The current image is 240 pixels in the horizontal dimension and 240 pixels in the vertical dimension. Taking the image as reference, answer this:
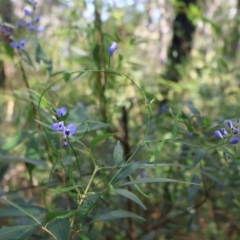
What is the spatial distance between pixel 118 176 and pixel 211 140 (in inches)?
17.7

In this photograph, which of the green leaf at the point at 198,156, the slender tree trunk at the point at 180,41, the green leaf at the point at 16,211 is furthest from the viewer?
the slender tree trunk at the point at 180,41

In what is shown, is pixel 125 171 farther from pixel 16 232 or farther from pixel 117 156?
pixel 16 232

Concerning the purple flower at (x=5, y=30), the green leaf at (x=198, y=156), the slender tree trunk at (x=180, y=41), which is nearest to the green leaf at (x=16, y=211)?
the green leaf at (x=198, y=156)

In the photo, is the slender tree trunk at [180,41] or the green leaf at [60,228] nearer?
the green leaf at [60,228]

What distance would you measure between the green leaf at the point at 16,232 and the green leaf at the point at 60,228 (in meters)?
0.02

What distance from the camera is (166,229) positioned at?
124 cm

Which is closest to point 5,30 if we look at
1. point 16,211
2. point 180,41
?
point 16,211

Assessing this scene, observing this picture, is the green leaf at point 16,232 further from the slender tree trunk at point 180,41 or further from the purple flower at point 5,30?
the slender tree trunk at point 180,41

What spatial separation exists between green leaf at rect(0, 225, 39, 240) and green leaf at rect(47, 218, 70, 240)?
0.02 meters

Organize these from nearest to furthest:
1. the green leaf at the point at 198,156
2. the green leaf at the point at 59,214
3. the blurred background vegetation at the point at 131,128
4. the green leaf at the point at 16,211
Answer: the green leaf at the point at 59,214
the green leaf at the point at 16,211
the green leaf at the point at 198,156
the blurred background vegetation at the point at 131,128

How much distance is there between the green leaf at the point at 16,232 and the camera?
58 cm

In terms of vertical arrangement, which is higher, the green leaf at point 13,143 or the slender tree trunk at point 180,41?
the slender tree trunk at point 180,41

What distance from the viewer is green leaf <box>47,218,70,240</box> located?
59 centimetres

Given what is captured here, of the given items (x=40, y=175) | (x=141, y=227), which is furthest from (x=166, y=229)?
(x=40, y=175)
